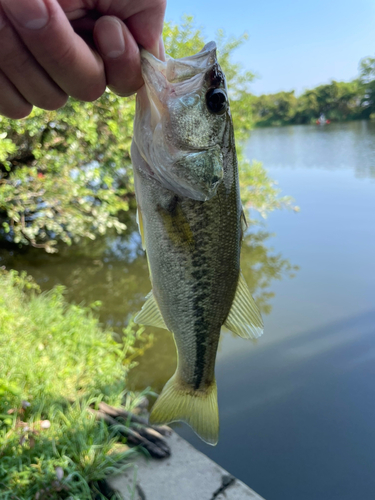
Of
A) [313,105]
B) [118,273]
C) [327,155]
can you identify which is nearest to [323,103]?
[313,105]

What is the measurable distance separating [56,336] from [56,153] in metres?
3.46

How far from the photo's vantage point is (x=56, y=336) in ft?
12.7

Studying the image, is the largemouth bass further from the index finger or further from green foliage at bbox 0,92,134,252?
green foliage at bbox 0,92,134,252

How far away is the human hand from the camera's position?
1.00 metres

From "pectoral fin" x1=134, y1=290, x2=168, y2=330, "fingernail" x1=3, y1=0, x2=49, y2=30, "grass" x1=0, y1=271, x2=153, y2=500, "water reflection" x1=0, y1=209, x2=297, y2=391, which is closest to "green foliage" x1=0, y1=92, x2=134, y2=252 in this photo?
"water reflection" x1=0, y1=209, x2=297, y2=391

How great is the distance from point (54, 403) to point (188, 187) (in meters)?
2.58

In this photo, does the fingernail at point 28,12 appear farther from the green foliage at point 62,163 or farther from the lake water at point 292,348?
the green foliage at point 62,163

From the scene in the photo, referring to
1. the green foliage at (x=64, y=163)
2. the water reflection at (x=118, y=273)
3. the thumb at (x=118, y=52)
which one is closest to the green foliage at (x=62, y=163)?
the green foliage at (x=64, y=163)

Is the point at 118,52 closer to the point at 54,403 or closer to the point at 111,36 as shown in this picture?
the point at 111,36

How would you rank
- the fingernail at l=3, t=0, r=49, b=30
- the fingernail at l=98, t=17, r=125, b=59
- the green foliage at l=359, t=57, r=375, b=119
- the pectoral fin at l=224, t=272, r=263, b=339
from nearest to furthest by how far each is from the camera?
1. the fingernail at l=3, t=0, r=49, b=30
2. the fingernail at l=98, t=17, r=125, b=59
3. the pectoral fin at l=224, t=272, r=263, b=339
4. the green foliage at l=359, t=57, r=375, b=119

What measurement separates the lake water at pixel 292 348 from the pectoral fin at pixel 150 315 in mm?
2757

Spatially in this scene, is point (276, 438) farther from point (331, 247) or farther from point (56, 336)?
point (331, 247)

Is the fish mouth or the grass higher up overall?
the fish mouth

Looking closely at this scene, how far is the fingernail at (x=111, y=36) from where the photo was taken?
1.14 metres
